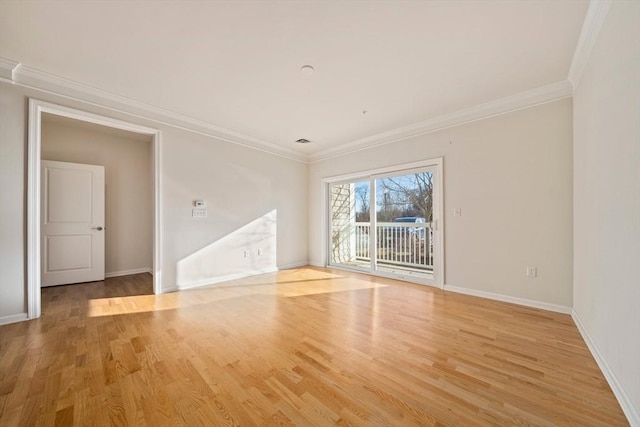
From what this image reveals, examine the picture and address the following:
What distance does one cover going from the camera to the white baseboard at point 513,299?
283cm

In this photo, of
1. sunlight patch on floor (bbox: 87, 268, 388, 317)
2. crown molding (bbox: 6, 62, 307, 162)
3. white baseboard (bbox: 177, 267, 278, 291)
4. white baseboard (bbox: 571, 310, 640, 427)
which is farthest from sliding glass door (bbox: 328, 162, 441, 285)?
crown molding (bbox: 6, 62, 307, 162)

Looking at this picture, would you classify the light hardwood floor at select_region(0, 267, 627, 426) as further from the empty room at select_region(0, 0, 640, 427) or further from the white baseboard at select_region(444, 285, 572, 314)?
the white baseboard at select_region(444, 285, 572, 314)

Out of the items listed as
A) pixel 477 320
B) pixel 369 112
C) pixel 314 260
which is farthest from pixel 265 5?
pixel 314 260

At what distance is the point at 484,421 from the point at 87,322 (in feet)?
11.8

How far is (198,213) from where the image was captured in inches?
158

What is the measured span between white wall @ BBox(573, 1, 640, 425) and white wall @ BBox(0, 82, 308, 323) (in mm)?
4503

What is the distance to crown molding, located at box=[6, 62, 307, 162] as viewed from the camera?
2604mm

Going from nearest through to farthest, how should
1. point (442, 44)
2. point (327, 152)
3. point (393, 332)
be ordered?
point (442, 44) < point (393, 332) < point (327, 152)

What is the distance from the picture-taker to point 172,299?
11.0ft

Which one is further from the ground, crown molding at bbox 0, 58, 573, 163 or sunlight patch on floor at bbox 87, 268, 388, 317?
crown molding at bbox 0, 58, 573, 163

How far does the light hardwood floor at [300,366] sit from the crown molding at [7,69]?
8.29ft

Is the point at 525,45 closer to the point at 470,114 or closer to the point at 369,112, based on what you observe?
the point at 470,114

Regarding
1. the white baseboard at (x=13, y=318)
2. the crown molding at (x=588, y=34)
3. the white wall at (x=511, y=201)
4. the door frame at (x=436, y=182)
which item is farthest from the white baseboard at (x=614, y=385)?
the white baseboard at (x=13, y=318)

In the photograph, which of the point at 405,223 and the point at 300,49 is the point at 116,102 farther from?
the point at 405,223
